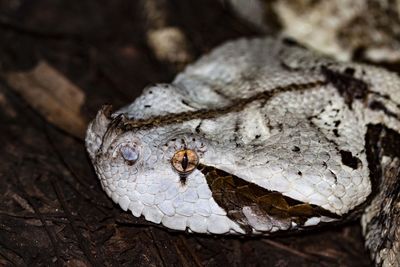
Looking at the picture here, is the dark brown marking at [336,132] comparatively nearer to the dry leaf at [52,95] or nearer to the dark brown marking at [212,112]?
the dark brown marking at [212,112]

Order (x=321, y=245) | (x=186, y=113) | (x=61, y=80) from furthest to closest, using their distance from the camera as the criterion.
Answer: (x=61, y=80), (x=321, y=245), (x=186, y=113)

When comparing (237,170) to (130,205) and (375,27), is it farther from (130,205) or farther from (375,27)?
(375,27)

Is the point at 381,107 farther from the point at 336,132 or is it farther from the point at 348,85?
the point at 336,132

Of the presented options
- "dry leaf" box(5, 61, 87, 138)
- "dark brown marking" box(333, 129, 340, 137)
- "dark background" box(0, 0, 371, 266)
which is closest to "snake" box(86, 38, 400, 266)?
"dark brown marking" box(333, 129, 340, 137)

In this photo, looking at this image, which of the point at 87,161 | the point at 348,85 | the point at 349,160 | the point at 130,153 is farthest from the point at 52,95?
the point at 349,160

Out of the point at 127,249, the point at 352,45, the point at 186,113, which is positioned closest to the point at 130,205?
the point at 127,249

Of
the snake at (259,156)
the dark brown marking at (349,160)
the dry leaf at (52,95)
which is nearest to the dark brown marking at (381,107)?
the snake at (259,156)
